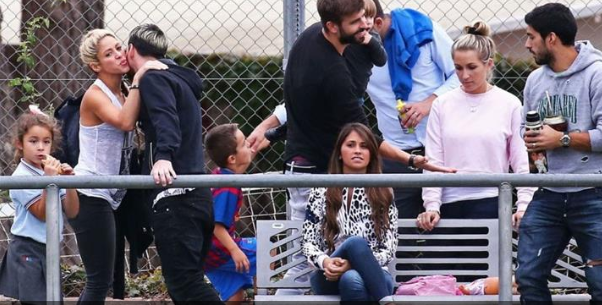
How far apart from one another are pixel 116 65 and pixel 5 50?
340cm

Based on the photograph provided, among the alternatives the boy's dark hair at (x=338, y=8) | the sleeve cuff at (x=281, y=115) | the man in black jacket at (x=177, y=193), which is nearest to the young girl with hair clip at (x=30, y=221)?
the man in black jacket at (x=177, y=193)

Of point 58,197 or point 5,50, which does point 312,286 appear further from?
point 5,50

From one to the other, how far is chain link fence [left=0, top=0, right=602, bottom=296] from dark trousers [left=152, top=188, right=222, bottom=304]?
182cm

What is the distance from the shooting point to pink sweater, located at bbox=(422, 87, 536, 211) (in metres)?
6.25

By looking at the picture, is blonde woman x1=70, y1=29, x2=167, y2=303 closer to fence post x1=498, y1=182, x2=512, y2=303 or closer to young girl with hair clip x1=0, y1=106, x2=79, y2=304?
young girl with hair clip x1=0, y1=106, x2=79, y2=304

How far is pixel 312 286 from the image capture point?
5.99 meters

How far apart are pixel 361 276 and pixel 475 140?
Answer: 0.93m

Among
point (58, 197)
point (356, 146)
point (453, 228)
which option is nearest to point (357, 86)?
point (356, 146)

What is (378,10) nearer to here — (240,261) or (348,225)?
(348,225)

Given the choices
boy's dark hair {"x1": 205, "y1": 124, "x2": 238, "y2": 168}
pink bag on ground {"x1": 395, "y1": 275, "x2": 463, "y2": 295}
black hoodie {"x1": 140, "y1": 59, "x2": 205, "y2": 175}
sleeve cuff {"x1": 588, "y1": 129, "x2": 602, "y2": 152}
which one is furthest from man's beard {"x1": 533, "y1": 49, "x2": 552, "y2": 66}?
boy's dark hair {"x1": 205, "y1": 124, "x2": 238, "y2": 168}

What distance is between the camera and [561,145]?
5.68 metres

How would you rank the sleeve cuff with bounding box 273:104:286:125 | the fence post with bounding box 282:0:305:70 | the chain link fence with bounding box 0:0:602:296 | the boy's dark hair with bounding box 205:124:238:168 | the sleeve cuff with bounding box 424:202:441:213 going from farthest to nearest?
the chain link fence with bounding box 0:0:602:296, the fence post with bounding box 282:0:305:70, the sleeve cuff with bounding box 273:104:286:125, the boy's dark hair with bounding box 205:124:238:168, the sleeve cuff with bounding box 424:202:441:213

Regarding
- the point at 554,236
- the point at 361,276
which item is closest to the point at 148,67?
the point at 361,276

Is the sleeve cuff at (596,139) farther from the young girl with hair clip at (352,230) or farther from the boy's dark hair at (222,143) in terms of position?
the boy's dark hair at (222,143)
